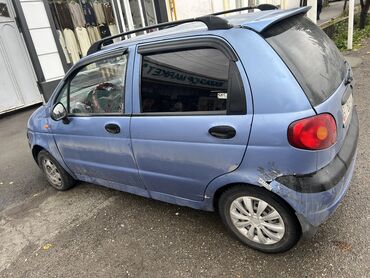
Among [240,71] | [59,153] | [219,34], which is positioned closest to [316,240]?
[240,71]

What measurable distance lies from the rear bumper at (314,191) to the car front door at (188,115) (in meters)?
0.37

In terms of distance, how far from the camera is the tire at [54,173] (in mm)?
3992

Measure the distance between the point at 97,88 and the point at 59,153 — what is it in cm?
101

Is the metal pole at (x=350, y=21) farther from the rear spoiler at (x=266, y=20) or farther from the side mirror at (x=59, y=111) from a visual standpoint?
the side mirror at (x=59, y=111)

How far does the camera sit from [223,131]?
234cm

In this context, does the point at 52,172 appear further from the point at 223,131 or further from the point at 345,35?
the point at 345,35

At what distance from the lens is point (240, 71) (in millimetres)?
2268

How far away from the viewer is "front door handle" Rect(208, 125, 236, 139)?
2.30 metres

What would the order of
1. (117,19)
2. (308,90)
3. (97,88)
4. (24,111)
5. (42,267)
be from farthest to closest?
(117,19), (24,111), (97,88), (42,267), (308,90)

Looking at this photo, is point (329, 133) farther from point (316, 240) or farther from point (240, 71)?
point (316, 240)

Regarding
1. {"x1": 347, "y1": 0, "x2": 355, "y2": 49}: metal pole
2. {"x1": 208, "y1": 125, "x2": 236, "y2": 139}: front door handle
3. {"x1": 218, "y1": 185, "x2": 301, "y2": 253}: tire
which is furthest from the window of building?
{"x1": 347, "y1": 0, "x2": 355, "y2": 49}: metal pole

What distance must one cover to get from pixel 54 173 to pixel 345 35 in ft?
31.9

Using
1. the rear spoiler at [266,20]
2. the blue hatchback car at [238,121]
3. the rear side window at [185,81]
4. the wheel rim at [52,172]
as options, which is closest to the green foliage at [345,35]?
the blue hatchback car at [238,121]

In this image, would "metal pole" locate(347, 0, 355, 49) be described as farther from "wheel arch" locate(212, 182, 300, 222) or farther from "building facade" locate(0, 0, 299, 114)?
"wheel arch" locate(212, 182, 300, 222)
